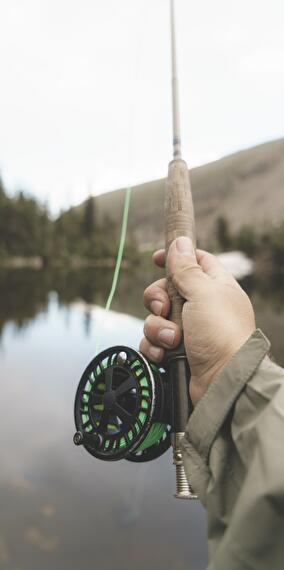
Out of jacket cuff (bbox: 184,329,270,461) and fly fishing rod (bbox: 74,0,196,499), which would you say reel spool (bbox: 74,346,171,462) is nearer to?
fly fishing rod (bbox: 74,0,196,499)

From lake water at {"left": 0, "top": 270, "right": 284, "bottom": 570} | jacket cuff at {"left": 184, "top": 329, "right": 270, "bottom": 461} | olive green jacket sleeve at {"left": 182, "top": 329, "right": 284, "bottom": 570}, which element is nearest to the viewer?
olive green jacket sleeve at {"left": 182, "top": 329, "right": 284, "bottom": 570}

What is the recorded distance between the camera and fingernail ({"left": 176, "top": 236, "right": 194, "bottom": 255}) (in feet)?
5.14

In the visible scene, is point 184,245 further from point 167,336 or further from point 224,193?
point 224,193

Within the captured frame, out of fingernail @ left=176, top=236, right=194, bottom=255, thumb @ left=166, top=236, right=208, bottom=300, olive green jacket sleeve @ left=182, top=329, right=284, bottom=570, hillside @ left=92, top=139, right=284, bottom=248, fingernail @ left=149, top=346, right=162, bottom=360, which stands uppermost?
hillside @ left=92, top=139, right=284, bottom=248

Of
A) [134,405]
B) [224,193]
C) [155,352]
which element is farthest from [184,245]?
[224,193]

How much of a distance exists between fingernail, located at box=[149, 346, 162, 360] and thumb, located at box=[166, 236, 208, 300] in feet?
0.65

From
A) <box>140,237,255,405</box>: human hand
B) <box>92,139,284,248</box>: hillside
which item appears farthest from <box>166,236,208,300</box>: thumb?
<box>92,139,284,248</box>: hillside

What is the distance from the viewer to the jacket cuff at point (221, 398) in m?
1.10

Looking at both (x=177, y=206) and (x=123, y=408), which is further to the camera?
(x=177, y=206)

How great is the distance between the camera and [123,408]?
4.57ft

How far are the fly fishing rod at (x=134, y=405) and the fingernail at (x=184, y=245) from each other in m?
0.10

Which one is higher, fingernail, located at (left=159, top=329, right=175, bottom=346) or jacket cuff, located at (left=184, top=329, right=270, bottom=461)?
fingernail, located at (left=159, top=329, right=175, bottom=346)

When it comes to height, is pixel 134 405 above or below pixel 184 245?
below

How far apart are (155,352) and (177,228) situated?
43cm
